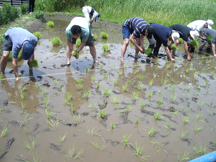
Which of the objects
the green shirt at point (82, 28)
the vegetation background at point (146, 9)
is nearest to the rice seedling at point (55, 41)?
the green shirt at point (82, 28)

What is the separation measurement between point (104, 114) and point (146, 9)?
10100 millimetres

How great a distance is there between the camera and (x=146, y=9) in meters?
11.6

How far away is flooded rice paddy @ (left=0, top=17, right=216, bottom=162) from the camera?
87.5 inches

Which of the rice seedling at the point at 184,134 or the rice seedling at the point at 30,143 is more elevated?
the rice seedling at the point at 184,134

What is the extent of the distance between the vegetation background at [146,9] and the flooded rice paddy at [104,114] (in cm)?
663

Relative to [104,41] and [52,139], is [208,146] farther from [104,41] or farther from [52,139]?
[104,41]

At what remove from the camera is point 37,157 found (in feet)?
6.67

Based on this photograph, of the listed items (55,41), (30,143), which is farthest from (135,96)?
(55,41)

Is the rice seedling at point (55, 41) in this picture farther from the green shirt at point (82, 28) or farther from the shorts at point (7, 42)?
the shorts at point (7, 42)

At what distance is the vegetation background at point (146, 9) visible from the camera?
1046 centimetres

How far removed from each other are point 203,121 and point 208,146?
0.53 m

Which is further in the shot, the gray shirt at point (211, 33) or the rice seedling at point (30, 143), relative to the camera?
the gray shirt at point (211, 33)

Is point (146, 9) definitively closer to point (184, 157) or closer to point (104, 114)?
point (104, 114)

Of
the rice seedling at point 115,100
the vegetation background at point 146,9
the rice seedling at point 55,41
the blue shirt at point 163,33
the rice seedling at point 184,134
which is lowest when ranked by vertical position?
the rice seedling at point 184,134
